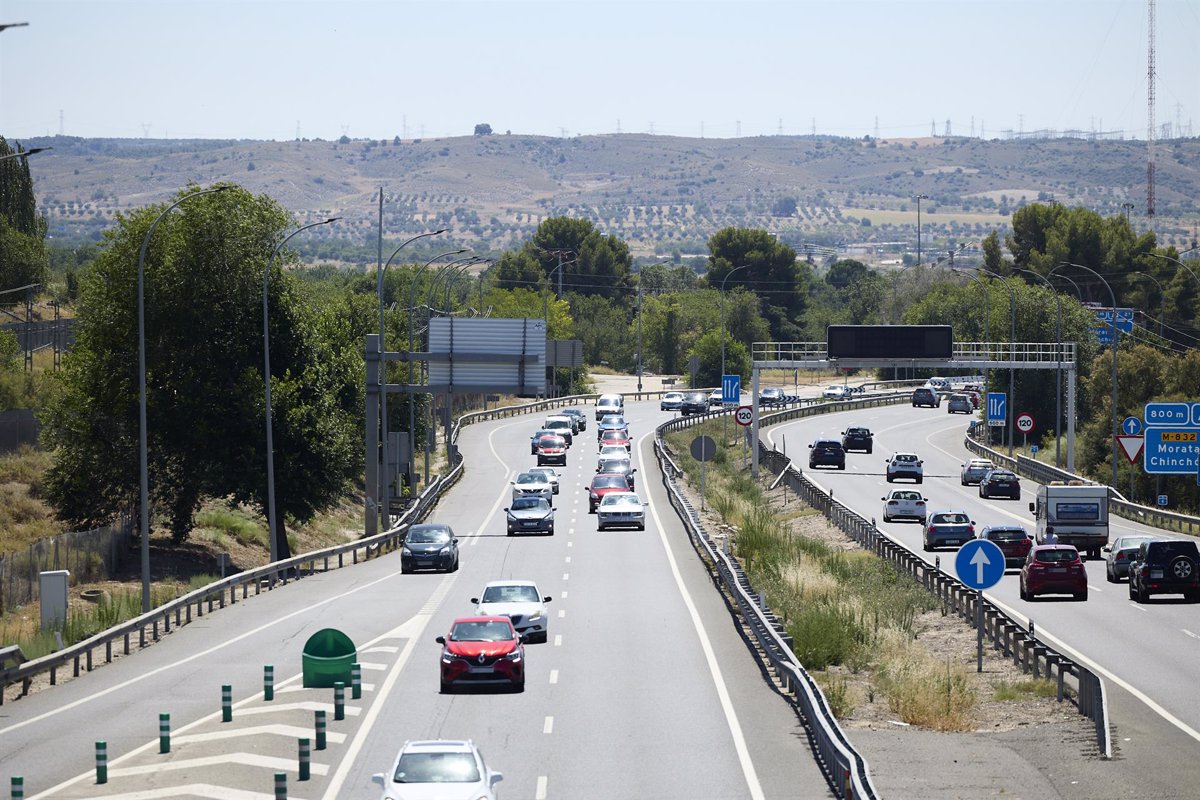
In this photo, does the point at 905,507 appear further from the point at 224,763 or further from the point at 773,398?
the point at 773,398

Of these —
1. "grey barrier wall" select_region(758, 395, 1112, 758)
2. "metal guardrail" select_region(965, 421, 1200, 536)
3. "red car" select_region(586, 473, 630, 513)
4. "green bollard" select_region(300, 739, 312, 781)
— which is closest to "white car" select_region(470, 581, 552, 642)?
"grey barrier wall" select_region(758, 395, 1112, 758)

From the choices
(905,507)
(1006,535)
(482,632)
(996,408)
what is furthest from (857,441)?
(482,632)

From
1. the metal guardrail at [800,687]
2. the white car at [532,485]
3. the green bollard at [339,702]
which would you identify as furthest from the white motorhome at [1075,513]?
the green bollard at [339,702]

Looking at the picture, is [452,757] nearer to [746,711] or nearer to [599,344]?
[746,711]

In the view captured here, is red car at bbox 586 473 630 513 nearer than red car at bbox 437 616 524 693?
No

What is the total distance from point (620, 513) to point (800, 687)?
32.6 metres

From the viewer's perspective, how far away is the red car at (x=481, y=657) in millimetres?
26172

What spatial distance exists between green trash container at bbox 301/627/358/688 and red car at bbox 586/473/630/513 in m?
37.0

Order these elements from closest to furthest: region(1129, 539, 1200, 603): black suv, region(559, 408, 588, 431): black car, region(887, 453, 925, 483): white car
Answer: region(1129, 539, 1200, 603): black suv → region(887, 453, 925, 483): white car → region(559, 408, 588, 431): black car

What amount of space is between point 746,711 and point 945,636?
37.7 feet

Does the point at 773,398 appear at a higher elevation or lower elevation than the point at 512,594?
lower

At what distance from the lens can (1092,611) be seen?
37.1 metres

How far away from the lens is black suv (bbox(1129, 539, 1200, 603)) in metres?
38.0

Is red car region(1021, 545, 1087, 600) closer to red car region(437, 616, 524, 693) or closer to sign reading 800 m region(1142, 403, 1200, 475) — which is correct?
sign reading 800 m region(1142, 403, 1200, 475)
